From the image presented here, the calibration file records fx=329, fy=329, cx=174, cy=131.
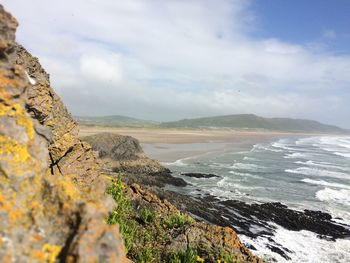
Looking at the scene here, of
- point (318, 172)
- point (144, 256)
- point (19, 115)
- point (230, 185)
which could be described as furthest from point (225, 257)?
point (318, 172)

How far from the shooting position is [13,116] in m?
3.44

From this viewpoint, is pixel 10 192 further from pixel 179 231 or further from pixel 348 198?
pixel 348 198

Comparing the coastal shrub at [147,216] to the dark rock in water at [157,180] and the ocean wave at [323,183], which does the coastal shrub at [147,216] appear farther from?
the ocean wave at [323,183]

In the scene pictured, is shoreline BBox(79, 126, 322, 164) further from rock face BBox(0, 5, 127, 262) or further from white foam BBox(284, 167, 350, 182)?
rock face BBox(0, 5, 127, 262)

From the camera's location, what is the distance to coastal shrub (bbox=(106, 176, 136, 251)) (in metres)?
7.45

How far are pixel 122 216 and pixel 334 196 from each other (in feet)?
72.7

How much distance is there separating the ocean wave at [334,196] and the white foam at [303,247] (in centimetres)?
822

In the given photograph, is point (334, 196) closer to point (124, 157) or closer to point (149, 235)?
point (124, 157)

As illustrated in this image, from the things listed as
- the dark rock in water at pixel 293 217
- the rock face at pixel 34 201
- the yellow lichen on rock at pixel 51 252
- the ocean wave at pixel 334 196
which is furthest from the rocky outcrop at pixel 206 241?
the ocean wave at pixel 334 196

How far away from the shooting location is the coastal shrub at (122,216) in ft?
24.5

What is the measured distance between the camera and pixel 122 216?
8898 millimetres

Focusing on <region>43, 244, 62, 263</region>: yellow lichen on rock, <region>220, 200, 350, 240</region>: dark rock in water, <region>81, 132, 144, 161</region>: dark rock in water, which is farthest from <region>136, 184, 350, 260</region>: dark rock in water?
<region>43, 244, 62, 263</region>: yellow lichen on rock

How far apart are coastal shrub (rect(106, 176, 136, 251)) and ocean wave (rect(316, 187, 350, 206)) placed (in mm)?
19888

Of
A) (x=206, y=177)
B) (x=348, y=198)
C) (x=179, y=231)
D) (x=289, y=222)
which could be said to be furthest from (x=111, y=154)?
(x=179, y=231)
